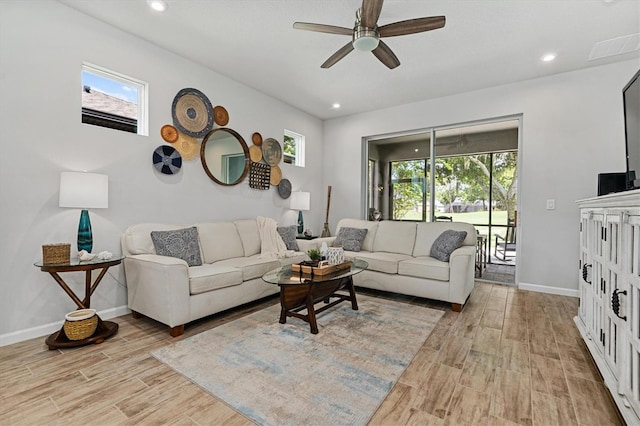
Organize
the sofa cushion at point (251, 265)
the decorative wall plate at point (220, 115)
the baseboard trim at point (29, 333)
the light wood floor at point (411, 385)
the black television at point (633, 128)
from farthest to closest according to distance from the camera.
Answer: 1. the decorative wall plate at point (220, 115)
2. the sofa cushion at point (251, 265)
3. the baseboard trim at point (29, 333)
4. the black television at point (633, 128)
5. the light wood floor at point (411, 385)

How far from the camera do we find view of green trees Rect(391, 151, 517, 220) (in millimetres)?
4363

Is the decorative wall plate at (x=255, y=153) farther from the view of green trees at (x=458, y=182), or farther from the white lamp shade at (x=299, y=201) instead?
the view of green trees at (x=458, y=182)

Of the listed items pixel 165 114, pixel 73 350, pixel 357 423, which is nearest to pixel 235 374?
pixel 357 423

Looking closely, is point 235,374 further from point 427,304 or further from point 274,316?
point 427,304

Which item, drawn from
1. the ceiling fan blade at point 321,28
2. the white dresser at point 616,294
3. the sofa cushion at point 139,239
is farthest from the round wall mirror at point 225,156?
the white dresser at point 616,294

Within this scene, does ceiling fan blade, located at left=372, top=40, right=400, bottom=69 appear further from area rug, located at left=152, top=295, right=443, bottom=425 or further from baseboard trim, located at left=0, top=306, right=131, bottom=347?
baseboard trim, located at left=0, top=306, right=131, bottom=347

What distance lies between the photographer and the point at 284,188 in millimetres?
4855

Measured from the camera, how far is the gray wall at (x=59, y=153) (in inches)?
91.0

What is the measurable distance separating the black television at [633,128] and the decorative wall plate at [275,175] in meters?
3.90

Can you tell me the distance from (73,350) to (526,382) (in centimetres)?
316

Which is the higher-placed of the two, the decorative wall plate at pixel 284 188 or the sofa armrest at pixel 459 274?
the decorative wall plate at pixel 284 188

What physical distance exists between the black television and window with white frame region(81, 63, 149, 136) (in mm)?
4120

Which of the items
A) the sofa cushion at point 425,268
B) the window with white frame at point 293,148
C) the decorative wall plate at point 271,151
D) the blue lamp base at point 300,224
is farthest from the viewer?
the window with white frame at point 293,148

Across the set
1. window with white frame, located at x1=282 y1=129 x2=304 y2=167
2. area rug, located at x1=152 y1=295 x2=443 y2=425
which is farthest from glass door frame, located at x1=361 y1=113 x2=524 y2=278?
area rug, located at x1=152 y1=295 x2=443 y2=425
